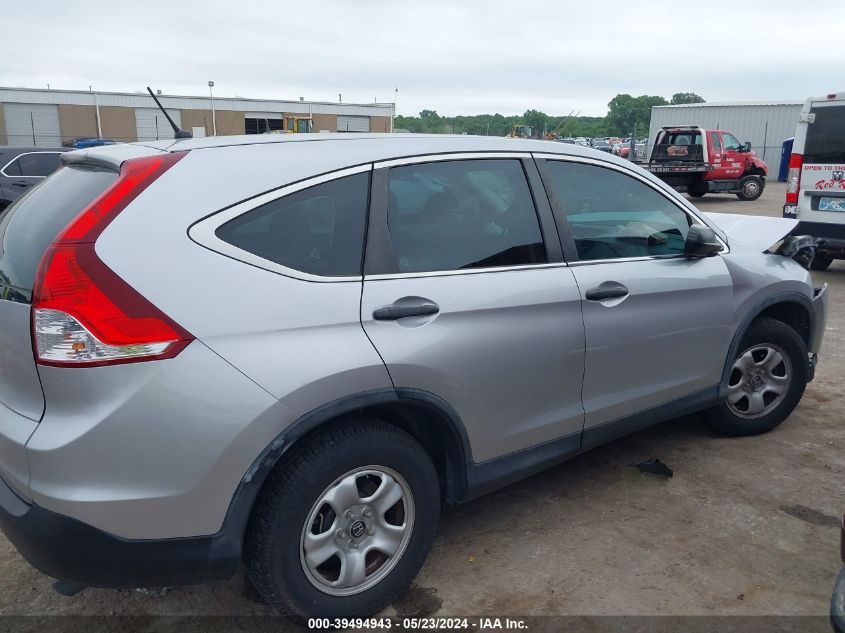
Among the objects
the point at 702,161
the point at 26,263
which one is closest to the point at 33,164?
the point at 26,263

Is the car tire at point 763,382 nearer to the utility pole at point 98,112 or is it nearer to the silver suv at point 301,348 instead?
the silver suv at point 301,348

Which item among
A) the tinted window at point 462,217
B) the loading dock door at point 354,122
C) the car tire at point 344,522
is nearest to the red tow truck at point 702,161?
the tinted window at point 462,217

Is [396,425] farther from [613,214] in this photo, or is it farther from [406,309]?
[613,214]

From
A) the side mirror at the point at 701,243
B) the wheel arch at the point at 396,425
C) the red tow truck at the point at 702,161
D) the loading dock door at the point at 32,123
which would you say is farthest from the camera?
the loading dock door at the point at 32,123

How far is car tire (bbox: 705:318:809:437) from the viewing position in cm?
409

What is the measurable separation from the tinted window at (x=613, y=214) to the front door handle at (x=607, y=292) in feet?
0.47

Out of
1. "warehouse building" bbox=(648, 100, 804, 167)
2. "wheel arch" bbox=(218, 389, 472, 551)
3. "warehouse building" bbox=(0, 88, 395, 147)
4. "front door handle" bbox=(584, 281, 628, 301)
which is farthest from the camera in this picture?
"warehouse building" bbox=(0, 88, 395, 147)

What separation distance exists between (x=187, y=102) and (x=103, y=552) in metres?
57.1

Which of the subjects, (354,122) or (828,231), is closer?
(828,231)

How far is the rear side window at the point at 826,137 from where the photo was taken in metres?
8.66

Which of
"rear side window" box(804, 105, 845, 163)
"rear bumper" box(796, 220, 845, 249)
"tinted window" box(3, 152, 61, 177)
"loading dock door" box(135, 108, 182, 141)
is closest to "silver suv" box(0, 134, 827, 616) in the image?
"rear bumper" box(796, 220, 845, 249)

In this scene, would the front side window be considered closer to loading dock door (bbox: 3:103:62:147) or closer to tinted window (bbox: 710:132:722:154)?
tinted window (bbox: 710:132:722:154)

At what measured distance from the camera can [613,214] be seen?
11.3 ft

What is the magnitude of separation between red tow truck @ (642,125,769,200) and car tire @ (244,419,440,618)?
63.9ft
